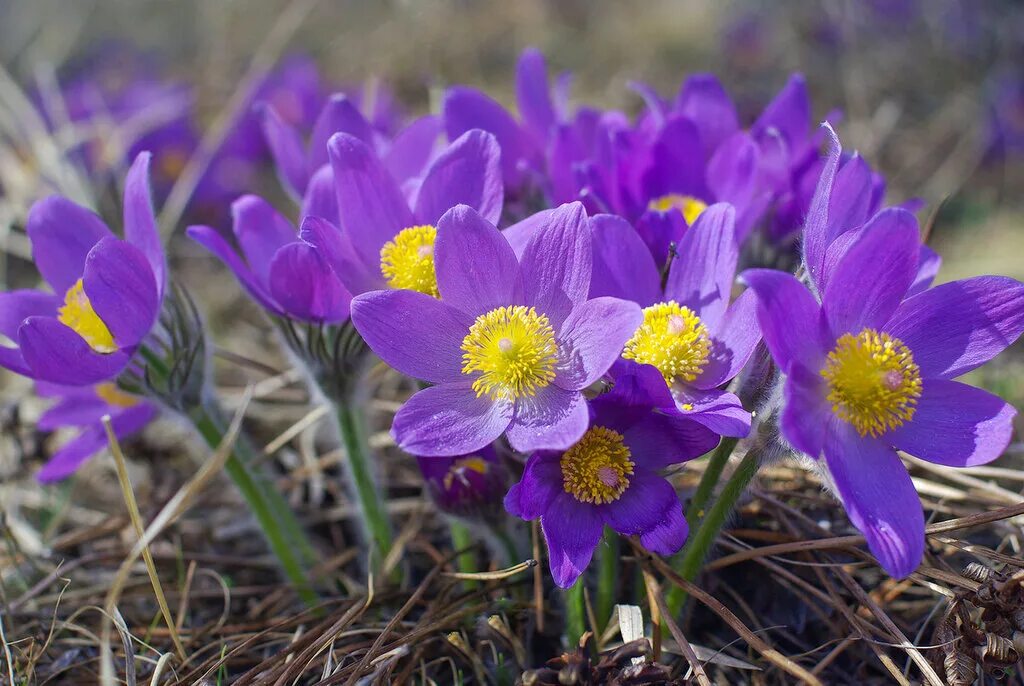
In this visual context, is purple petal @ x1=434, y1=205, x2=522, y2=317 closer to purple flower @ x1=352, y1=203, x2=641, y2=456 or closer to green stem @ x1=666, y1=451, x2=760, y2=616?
purple flower @ x1=352, y1=203, x2=641, y2=456

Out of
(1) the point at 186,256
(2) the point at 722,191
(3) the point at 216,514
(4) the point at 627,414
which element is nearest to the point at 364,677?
(4) the point at 627,414

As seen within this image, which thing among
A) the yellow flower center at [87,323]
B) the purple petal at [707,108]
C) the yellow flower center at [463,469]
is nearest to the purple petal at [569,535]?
the yellow flower center at [463,469]

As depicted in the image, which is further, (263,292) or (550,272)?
(263,292)

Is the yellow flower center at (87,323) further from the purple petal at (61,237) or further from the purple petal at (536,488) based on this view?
the purple petal at (536,488)

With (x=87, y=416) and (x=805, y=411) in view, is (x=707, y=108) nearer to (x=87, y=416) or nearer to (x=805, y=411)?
(x=805, y=411)

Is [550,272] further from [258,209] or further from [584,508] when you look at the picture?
[258,209]

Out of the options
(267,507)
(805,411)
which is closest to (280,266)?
(267,507)
